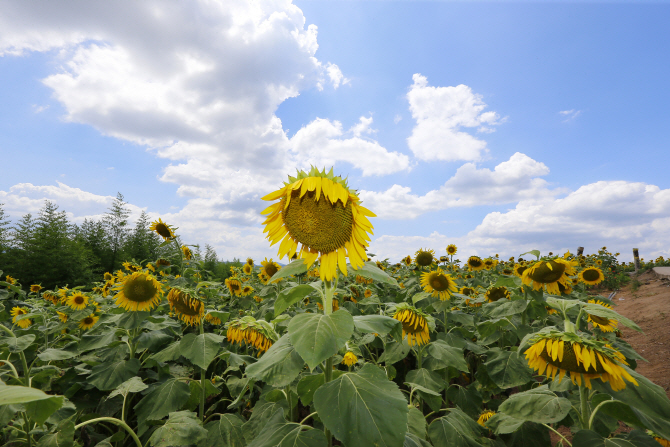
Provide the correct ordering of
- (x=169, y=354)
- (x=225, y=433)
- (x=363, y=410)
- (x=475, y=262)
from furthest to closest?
(x=475, y=262) < (x=169, y=354) < (x=225, y=433) < (x=363, y=410)

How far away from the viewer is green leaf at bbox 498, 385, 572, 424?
2.05 meters

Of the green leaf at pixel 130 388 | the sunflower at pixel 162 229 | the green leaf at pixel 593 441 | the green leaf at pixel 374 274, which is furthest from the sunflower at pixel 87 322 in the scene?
the green leaf at pixel 593 441

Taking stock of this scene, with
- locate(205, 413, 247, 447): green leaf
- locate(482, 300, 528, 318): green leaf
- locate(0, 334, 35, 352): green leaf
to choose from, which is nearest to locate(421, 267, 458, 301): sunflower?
locate(482, 300, 528, 318): green leaf

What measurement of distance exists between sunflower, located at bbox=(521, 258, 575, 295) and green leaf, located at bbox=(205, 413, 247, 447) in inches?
130

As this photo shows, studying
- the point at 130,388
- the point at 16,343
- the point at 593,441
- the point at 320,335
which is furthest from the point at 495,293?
the point at 16,343

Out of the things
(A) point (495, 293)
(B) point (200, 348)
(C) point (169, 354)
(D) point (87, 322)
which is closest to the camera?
(B) point (200, 348)

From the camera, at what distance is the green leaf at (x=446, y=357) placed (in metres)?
Result: 3.00

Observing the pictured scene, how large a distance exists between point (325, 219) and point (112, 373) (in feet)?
9.40

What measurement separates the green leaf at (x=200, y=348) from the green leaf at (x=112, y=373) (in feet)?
2.86

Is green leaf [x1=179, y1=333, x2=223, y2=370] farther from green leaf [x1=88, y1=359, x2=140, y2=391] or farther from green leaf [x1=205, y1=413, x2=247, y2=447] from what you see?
green leaf [x1=88, y1=359, x2=140, y2=391]

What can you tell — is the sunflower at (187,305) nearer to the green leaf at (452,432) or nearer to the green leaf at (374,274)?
the green leaf at (374,274)

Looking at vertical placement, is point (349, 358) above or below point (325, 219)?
below

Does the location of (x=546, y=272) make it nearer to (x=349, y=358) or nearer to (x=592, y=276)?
(x=349, y=358)

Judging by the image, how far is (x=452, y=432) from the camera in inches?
88.5
